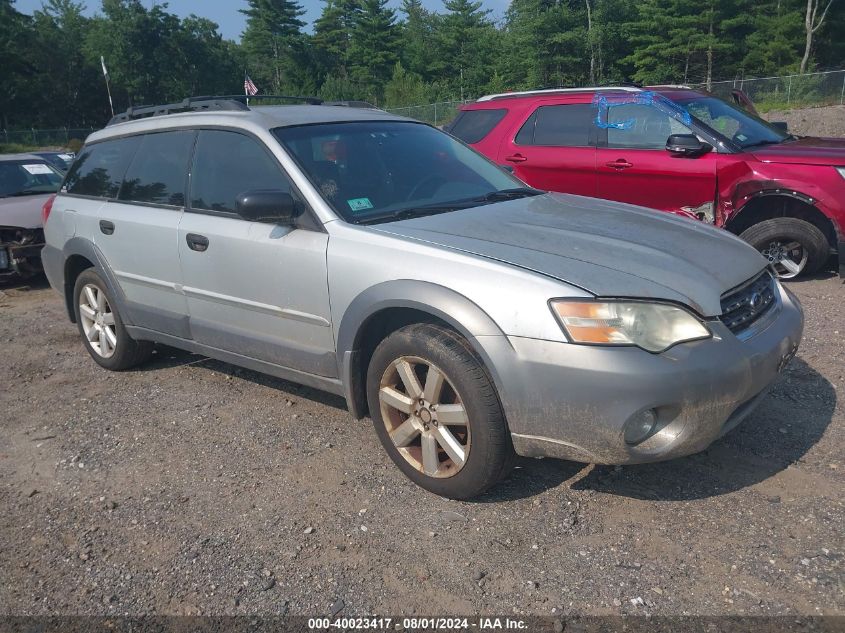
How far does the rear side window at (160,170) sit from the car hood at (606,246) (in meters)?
1.60

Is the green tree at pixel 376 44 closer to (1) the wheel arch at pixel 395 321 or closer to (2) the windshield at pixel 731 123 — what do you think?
(2) the windshield at pixel 731 123

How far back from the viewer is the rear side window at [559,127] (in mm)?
7293

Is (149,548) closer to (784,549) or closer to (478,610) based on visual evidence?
(478,610)

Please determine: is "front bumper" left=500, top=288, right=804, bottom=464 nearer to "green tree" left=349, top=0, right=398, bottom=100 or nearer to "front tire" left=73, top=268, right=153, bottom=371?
"front tire" left=73, top=268, right=153, bottom=371

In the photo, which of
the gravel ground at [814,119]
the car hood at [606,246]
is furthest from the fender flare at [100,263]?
the gravel ground at [814,119]

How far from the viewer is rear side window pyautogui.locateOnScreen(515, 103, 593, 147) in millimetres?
7293

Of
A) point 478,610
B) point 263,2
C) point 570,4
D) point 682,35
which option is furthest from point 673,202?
point 263,2

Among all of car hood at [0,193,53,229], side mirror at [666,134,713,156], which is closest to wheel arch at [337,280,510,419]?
side mirror at [666,134,713,156]

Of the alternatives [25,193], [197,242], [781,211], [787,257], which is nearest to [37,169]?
[25,193]

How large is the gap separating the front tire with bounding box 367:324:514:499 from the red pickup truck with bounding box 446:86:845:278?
14.5ft

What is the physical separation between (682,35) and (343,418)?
1791 inches

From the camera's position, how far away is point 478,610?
252 centimetres

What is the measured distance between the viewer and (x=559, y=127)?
746 centimetres

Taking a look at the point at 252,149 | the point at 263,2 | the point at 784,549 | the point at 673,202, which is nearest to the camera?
the point at 784,549
